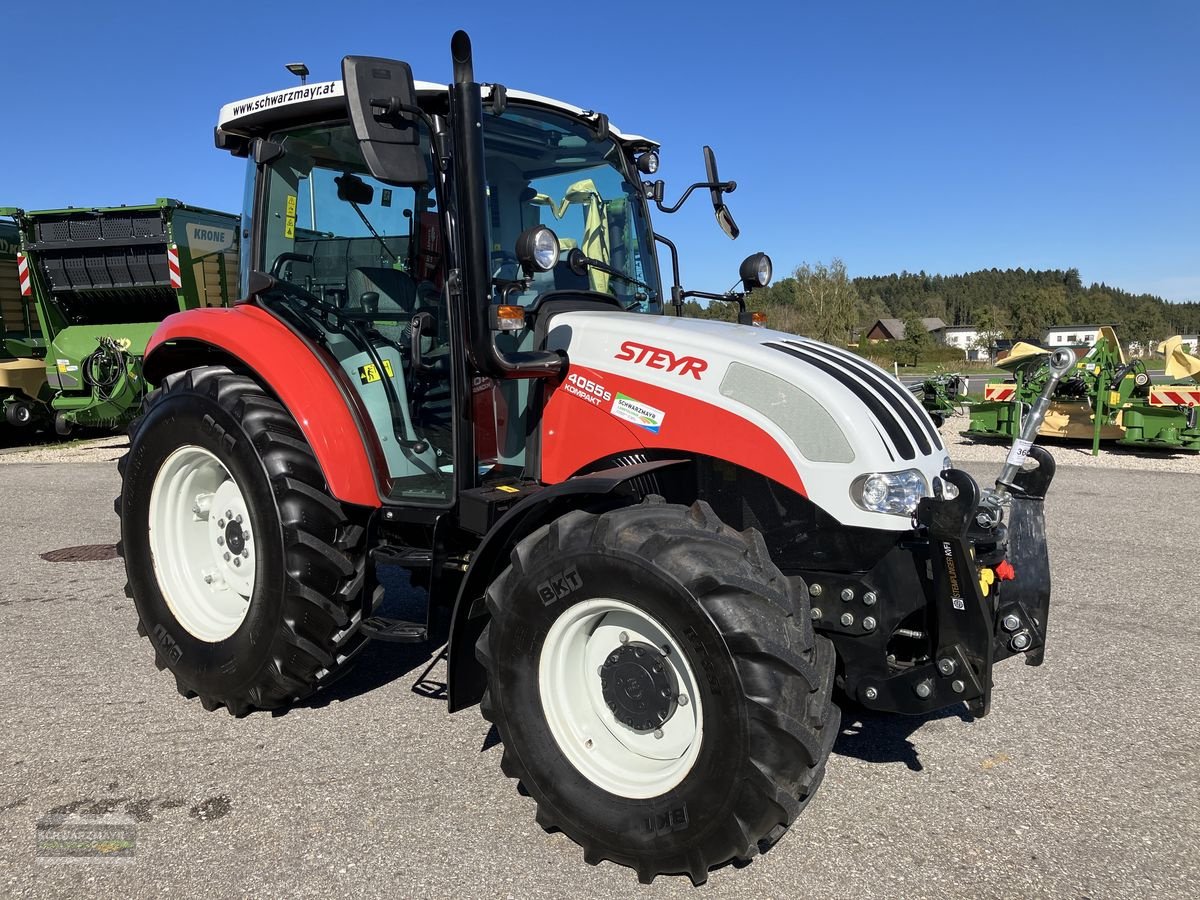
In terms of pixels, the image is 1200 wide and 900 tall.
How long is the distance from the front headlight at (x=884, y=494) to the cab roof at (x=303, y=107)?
195 centimetres

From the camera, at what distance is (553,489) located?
274 cm

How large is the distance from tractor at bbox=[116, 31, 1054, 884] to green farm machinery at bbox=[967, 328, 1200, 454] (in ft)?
28.2

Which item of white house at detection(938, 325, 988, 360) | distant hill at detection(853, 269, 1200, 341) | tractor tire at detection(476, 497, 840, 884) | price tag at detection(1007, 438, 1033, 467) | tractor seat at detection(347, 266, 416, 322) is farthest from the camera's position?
white house at detection(938, 325, 988, 360)

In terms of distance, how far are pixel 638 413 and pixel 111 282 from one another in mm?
10746

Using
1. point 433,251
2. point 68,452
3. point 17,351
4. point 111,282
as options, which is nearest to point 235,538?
point 433,251

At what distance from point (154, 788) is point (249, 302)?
Answer: 208 cm

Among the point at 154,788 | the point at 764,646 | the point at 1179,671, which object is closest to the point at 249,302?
the point at 154,788

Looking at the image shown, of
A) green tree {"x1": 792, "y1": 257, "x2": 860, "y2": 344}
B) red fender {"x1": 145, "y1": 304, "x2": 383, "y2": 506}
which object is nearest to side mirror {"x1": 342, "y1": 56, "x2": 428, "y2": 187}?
red fender {"x1": 145, "y1": 304, "x2": 383, "y2": 506}

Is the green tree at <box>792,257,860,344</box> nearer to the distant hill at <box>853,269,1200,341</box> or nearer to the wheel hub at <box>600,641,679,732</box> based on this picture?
the distant hill at <box>853,269,1200,341</box>

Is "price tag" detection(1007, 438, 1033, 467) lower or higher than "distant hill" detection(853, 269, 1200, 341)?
lower

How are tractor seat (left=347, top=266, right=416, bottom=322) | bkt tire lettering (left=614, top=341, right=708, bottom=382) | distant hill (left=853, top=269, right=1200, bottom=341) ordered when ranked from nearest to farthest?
bkt tire lettering (left=614, top=341, right=708, bottom=382) → tractor seat (left=347, top=266, right=416, bottom=322) → distant hill (left=853, top=269, right=1200, bottom=341)

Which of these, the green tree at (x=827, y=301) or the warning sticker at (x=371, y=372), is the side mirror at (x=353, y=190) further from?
the green tree at (x=827, y=301)

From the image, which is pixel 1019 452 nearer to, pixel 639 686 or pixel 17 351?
pixel 639 686

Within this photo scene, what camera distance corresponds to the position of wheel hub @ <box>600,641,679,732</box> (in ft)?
8.68
